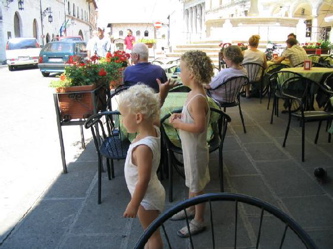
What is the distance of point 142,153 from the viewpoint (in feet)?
5.67

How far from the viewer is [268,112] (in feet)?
20.0

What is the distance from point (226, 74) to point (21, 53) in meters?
15.8

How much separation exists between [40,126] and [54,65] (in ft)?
28.9

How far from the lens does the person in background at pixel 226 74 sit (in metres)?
4.69

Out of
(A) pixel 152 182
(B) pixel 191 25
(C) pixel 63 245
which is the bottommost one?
(C) pixel 63 245

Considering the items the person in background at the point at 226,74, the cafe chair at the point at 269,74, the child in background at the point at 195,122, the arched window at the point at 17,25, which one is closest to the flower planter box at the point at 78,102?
the child in background at the point at 195,122

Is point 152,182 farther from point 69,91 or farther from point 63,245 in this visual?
point 69,91

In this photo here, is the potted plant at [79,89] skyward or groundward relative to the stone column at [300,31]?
groundward

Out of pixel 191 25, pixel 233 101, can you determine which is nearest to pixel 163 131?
pixel 233 101

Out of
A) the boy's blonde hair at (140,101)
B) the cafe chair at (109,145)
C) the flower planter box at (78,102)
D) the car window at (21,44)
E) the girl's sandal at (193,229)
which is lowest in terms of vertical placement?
the girl's sandal at (193,229)

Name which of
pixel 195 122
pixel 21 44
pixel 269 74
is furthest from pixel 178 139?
pixel 21 44

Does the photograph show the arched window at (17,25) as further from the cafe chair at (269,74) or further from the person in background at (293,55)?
the person in background at (293,55)

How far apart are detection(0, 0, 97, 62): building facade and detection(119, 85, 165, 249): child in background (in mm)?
25367

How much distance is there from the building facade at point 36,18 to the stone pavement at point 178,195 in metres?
23.9
